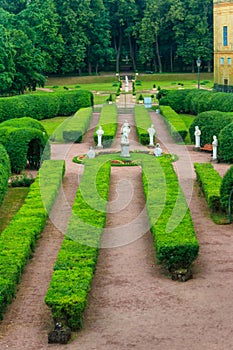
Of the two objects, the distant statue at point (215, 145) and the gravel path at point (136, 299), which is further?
the distant statue at point (215, 145)

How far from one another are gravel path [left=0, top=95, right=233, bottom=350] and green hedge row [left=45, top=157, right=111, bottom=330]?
448 mm

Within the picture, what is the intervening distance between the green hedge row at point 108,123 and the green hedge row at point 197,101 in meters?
4.11

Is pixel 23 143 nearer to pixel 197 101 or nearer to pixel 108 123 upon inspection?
pixel 108 123

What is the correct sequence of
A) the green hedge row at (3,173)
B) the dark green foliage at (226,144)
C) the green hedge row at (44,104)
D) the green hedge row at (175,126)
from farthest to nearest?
the green hedge row at (44,104) → the green hedge row at (175,126) → the dark green foliage at (226,144) → the green hedge row at (3,173)

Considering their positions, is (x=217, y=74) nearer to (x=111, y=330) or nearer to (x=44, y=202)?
(x=44, y=202)

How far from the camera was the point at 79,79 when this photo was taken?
6950cm

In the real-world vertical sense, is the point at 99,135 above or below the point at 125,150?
above

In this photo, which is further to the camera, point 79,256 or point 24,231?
point 24,231

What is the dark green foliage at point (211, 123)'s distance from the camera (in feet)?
99.1

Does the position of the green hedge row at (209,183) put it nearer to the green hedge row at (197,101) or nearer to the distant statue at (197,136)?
the distant statue at (197,136)

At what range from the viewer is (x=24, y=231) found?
17016mm

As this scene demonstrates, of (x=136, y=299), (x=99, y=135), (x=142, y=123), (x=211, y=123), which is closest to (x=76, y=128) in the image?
(x=99, y=135)

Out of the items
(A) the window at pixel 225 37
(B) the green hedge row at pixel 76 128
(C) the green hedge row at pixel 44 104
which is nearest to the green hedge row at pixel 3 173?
(B) the green hedge row at pixel 76 128

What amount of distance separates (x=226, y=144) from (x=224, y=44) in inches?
973
